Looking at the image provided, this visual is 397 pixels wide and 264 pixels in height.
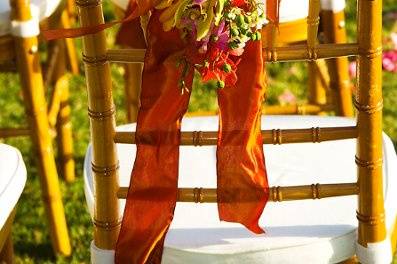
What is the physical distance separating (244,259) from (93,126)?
33 centimetres

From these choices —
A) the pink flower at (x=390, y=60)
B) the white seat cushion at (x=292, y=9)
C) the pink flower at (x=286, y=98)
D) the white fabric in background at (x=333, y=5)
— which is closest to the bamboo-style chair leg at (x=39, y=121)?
the white seat cushion at (x=292, y=9)

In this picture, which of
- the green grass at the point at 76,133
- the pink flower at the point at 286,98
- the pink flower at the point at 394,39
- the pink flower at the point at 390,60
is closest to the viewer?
the green grass at the point at 76,133

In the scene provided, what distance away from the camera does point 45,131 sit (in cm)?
227

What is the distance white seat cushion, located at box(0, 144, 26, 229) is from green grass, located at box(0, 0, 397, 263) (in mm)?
836

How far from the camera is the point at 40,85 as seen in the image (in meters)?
2.20

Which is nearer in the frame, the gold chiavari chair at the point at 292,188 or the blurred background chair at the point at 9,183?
the gold chiavari chair at the point at 292,188

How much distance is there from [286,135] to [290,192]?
0.10 meters

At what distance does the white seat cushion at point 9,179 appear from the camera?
1.56 meters

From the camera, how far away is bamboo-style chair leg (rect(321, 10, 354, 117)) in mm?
2279

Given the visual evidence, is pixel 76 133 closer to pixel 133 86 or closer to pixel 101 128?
pixel 133 86

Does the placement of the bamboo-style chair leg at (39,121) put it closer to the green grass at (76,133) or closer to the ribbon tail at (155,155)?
the green grass at (76,133)

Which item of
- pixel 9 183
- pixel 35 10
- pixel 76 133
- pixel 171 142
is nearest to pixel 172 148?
pixel 171 142

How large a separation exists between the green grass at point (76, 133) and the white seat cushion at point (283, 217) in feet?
2.76

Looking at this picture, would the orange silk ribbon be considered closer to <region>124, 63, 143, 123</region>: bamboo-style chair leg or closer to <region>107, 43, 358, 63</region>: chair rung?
<region>107, 43, 358, 63</region>: chair rung
